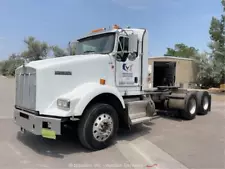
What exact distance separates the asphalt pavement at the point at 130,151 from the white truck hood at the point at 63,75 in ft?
3.20

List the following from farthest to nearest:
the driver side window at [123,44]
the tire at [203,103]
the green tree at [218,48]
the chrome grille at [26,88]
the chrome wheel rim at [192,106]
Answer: the green tree at [218,48] < the tire at [203,103] < the chrome wheel rim at [192,106] < the driver side window at [123,44] < the chrome grille at [26,88]

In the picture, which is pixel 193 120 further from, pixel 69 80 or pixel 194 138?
pixel 69 80

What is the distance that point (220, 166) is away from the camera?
4.20 m

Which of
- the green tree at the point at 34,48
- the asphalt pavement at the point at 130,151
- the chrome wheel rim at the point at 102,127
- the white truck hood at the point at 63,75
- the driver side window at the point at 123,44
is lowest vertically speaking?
the asphalt pavement at the point at 130,151

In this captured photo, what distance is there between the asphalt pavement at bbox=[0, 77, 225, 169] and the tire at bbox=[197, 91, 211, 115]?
7.67ft

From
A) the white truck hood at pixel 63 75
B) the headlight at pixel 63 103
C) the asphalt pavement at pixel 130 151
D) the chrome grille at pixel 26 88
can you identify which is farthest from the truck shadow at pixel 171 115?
the chrome grille at pixel 26 88

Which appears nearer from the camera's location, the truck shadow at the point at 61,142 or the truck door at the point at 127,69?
the truck shadow at the point at 61,142

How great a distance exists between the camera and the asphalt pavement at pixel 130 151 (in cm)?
418

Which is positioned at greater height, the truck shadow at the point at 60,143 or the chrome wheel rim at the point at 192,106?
the chrome wheel rim at the point at 192,106

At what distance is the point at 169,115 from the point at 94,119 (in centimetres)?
510

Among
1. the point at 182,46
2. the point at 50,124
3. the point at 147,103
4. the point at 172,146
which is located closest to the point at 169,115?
the point at 147,103

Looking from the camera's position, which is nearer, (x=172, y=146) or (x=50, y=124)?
(x=50, y=124)

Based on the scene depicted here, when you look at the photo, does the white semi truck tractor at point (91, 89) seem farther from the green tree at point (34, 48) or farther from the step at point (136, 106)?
the green tree at point (34, 48)

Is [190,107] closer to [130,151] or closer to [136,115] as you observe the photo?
[136,115]
